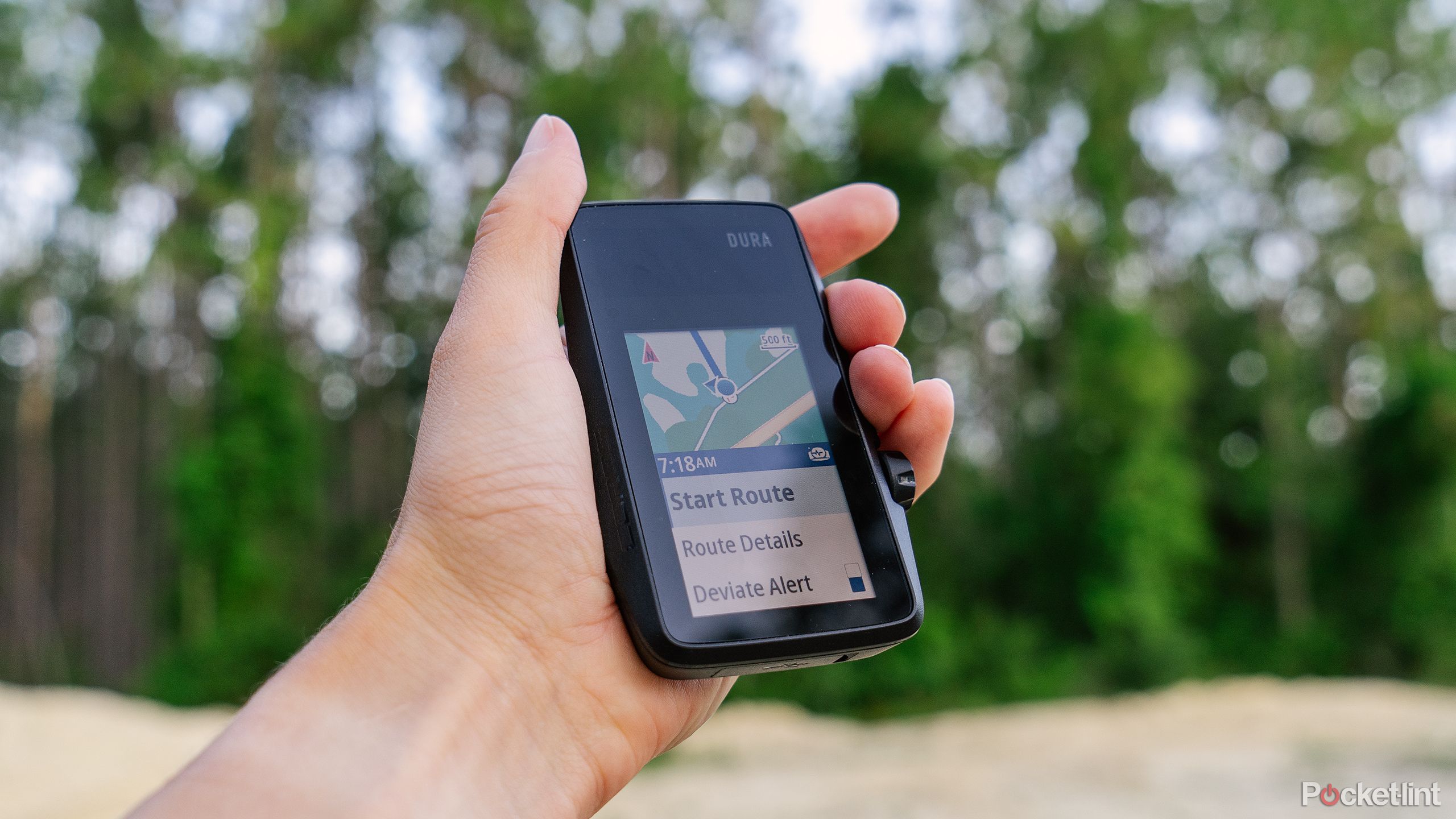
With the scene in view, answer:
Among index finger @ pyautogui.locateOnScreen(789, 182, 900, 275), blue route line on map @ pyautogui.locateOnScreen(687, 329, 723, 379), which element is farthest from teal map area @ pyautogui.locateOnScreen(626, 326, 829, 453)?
index finger @ pyautogui.locateOnScreen(789, 182, 900, 275)

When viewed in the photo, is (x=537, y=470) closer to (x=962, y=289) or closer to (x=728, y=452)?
(x=728, y=452)

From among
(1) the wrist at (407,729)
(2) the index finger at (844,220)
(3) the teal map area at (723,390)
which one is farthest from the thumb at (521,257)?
(2) the index finger at (844,220)

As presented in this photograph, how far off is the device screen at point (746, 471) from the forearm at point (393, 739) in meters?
0.36

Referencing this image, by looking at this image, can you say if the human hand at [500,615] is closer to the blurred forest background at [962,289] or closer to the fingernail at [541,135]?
the fingernail at [541,135]

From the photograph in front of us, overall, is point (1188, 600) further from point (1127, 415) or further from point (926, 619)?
point (926, 619)

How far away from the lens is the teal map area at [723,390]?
207cm

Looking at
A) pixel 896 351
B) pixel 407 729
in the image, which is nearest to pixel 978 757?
pixel 896 351

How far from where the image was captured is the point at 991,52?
17.8 m

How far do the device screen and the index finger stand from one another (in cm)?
40

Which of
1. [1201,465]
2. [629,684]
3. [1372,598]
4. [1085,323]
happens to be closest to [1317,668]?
[1372,598]

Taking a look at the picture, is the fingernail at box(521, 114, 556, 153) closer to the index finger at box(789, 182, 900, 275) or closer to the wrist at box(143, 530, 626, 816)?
the index finger at box(789, 182, 900, 275)

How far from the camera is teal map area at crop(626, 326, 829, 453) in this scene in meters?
2.07

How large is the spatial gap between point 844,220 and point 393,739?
1.60 metres

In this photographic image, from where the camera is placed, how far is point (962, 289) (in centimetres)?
1988
